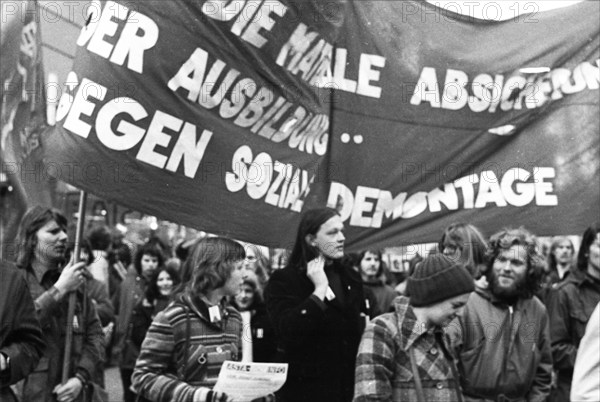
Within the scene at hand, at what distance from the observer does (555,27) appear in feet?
26.4

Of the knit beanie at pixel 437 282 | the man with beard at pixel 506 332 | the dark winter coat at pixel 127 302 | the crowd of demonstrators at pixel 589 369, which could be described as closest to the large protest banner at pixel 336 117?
the man with beard at pixel 506 332

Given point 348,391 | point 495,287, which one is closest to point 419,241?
point 495,287

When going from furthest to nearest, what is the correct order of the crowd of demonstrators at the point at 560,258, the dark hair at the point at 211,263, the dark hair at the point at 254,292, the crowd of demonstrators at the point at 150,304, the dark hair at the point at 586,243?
the crowd of demonstrators at the point at 560,258, the crowd of demonstrators at the point at 150,304, the dark hair at the point at 254,292, the dark hair at the point at 586,243, the dark hair at the point at 211,263

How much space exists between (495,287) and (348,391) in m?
1.06

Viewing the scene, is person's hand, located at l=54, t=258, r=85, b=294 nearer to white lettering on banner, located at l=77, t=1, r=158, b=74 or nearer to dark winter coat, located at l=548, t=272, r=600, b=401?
white lettering on banner, located at l=77, t=1, r=158, b=74

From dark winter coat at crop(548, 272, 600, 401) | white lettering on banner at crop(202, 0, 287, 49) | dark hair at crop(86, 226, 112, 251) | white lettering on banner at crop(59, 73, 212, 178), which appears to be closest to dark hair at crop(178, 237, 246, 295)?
white lettering on banner at crop(59, 73, 212, 178)

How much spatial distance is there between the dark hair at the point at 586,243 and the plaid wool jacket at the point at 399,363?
7.96 ft

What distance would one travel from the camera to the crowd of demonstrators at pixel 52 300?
265 inches

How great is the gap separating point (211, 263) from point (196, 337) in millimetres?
393

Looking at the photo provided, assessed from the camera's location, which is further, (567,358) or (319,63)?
(567,358)

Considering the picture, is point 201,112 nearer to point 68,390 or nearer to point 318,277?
point 318,277

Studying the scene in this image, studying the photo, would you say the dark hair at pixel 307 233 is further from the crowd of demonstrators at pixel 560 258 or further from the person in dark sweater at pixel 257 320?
the crowd of demonstrators at pixel 560 258

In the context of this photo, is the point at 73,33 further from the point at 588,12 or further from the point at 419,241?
the point at 588,12

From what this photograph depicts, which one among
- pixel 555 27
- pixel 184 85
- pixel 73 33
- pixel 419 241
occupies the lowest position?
pixel 419 241
